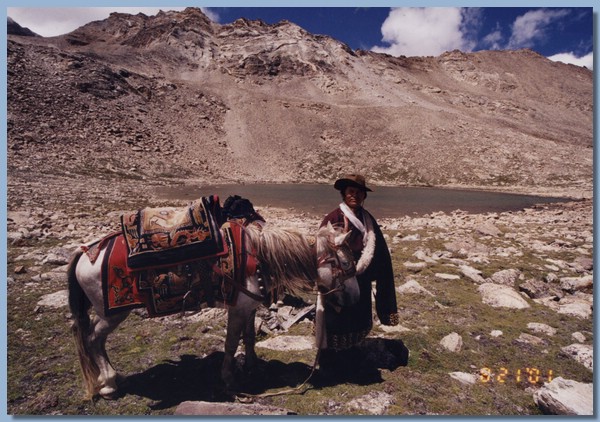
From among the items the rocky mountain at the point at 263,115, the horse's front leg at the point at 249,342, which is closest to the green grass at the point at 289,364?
the horse's front leg at the point at 249,342

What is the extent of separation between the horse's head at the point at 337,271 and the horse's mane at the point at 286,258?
→ 118 millimetres

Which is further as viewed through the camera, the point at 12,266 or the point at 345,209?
the point at 12,266

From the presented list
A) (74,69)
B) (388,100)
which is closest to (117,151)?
(74,69)

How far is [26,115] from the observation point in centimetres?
2845

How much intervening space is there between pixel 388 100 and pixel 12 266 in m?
48.5

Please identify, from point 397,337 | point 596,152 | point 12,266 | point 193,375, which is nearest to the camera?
point 193,375

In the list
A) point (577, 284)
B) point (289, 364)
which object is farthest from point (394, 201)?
point (289, 364)

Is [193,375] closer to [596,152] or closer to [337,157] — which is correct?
[596,152]

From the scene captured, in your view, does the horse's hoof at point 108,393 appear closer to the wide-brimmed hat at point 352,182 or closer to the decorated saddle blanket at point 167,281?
the decorated saddle blanket at point 167,281

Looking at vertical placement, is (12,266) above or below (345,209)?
below

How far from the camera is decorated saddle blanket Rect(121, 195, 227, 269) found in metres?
3.03

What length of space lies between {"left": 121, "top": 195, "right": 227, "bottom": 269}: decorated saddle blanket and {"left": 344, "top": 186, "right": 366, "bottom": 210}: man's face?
4.49 feet

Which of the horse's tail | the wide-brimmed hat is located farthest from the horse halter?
the horse's tail

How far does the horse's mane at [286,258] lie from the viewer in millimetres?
3346
